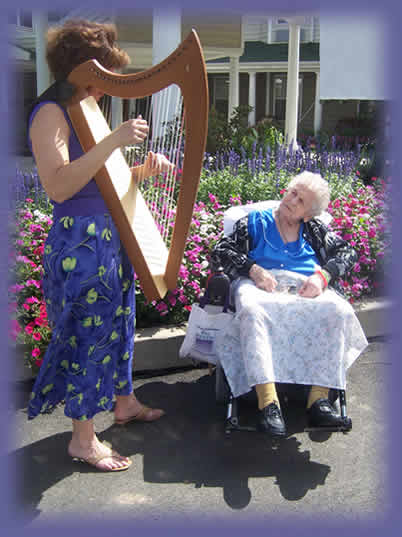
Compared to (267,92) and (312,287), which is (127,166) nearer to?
(312,287)

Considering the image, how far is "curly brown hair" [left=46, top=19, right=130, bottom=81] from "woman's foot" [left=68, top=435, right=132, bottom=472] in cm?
164

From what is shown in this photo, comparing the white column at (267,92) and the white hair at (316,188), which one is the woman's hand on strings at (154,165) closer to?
the white hair at (316,188)

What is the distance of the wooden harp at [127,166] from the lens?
2041mm

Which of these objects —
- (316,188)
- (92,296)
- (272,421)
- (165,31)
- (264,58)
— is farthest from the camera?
(264,58)

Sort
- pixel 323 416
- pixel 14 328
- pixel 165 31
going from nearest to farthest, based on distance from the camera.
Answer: pixel 323 416, pixel 14 328, pixel 165 31

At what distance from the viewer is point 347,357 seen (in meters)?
2.82

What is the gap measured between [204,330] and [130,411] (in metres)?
0.60

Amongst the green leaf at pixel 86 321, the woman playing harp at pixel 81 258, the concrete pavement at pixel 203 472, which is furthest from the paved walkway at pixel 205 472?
the green leaf at pixel 86 321

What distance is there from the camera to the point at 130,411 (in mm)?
2889

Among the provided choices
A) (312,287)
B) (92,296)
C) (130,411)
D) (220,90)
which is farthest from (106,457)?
(220,90)

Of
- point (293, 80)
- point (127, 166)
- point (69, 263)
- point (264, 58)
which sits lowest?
point (69, 263)

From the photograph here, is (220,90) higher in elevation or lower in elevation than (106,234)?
higher

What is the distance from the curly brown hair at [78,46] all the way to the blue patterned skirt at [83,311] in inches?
25.0

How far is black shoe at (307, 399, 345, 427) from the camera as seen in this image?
2594 millimetres
